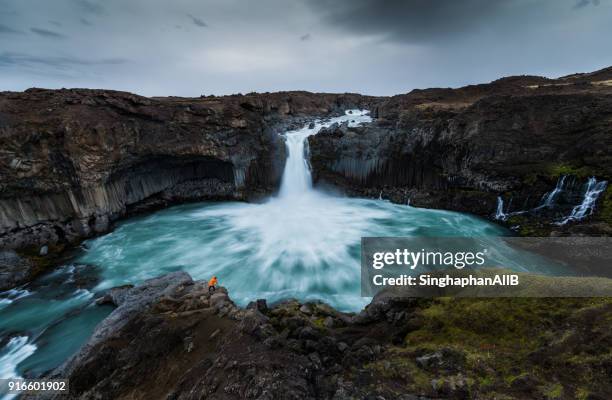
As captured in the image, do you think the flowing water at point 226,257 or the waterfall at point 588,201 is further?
the waterfall at point 588,201

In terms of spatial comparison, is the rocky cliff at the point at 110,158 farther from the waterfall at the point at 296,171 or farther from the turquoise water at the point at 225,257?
the turquoise water at the point at 225,257

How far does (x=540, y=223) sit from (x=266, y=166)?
2207 centimetres

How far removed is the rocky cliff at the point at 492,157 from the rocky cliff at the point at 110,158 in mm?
7727

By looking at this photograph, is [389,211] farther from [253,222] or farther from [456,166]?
[253,222]

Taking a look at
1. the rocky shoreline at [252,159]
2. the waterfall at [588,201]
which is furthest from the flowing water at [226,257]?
the waterfall at [588,201]

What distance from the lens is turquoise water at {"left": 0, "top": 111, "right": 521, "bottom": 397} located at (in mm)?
11523

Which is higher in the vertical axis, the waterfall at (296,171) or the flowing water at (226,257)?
the waterfall at (296,171)

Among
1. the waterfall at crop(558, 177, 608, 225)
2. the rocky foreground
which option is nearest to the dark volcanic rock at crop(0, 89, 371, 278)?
the rocky foreground

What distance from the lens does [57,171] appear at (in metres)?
18.0

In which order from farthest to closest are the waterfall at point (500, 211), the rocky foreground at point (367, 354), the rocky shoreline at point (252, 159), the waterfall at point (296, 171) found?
the waterfall at point (296, 171), the waterfall at point (500, 211), the rocky shoreline at point (252, 159), the rocky foreground at point (367, 354)

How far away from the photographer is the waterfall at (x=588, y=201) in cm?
1733

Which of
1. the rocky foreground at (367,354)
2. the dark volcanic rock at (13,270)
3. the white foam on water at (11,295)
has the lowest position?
the white foam on water at (11,295)

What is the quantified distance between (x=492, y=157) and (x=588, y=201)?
6.40 meters

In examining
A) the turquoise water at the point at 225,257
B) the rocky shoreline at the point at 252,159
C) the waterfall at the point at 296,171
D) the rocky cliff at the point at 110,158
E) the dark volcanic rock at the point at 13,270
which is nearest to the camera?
the turquoise water at the point at 225,257
